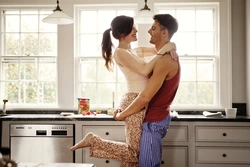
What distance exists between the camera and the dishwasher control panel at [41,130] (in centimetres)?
412

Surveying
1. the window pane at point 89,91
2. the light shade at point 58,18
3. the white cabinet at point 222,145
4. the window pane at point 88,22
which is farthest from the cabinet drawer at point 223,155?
the window pane at point 88,22

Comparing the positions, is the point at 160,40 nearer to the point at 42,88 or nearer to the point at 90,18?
the point at 90,18

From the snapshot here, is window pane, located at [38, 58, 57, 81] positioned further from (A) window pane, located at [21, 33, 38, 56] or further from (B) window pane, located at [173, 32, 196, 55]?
(B) window pane, located at [173, 32, 196, 55]

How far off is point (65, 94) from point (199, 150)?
2164mm

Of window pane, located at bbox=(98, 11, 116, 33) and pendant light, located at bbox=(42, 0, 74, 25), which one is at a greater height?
window pane, located at bbox=(98, 11, 116, 33)

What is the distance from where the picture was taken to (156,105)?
2734 mm

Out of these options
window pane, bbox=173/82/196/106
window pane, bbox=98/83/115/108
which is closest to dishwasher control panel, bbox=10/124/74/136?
window pane, bbox=98/83/115/108

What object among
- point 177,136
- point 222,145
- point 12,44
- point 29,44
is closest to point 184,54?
point 177,136

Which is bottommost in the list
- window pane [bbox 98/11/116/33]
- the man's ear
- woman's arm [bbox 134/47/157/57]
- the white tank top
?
the white tank top

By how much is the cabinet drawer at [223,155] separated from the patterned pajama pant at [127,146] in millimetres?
1569

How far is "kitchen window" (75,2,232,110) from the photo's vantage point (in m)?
4.82

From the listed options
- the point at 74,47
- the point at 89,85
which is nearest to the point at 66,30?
the point at 74,47

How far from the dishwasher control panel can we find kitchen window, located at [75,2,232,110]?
88cm

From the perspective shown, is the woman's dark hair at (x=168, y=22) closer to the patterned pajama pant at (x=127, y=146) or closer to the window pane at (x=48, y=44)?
the patterned pajama pant at (x=127, y=146)
